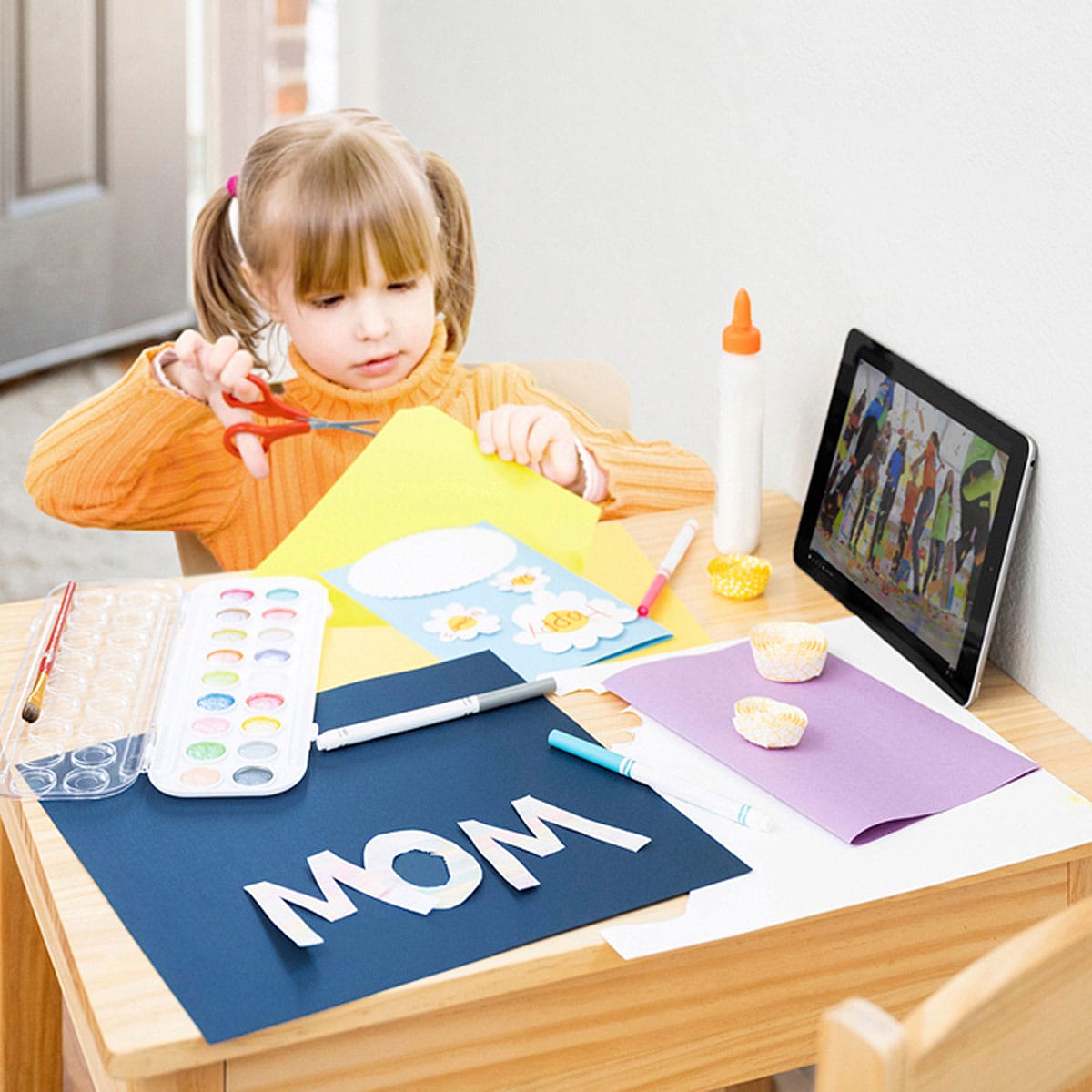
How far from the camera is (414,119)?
→ 5.56ft

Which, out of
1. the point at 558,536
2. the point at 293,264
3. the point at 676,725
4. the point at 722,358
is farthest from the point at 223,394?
the point at 676,725

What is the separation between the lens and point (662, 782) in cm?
80

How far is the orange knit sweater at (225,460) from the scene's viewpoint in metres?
1.27

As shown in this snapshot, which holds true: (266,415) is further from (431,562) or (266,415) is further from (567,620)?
(567,620)

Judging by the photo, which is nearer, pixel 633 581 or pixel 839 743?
pixel 839 743

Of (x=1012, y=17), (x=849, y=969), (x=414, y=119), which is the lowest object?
(x=849, y=969)

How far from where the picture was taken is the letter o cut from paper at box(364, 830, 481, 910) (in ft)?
2.30

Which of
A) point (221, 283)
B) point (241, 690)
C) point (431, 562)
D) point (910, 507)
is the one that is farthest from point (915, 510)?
point (221, 283)

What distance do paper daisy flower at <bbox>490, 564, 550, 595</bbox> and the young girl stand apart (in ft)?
0.50

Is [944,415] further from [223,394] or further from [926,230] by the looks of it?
[223,394]

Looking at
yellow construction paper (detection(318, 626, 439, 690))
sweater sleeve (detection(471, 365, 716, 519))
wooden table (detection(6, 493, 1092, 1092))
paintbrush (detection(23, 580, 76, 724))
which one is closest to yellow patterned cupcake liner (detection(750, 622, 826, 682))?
wooden table (detection(6, 493, 1092, 1092))

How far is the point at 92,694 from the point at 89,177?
264cm

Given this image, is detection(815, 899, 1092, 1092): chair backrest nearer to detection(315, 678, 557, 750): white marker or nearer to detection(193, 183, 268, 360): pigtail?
detection(315, 678, 557, 750): white marker

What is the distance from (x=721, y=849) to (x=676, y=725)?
12cm
